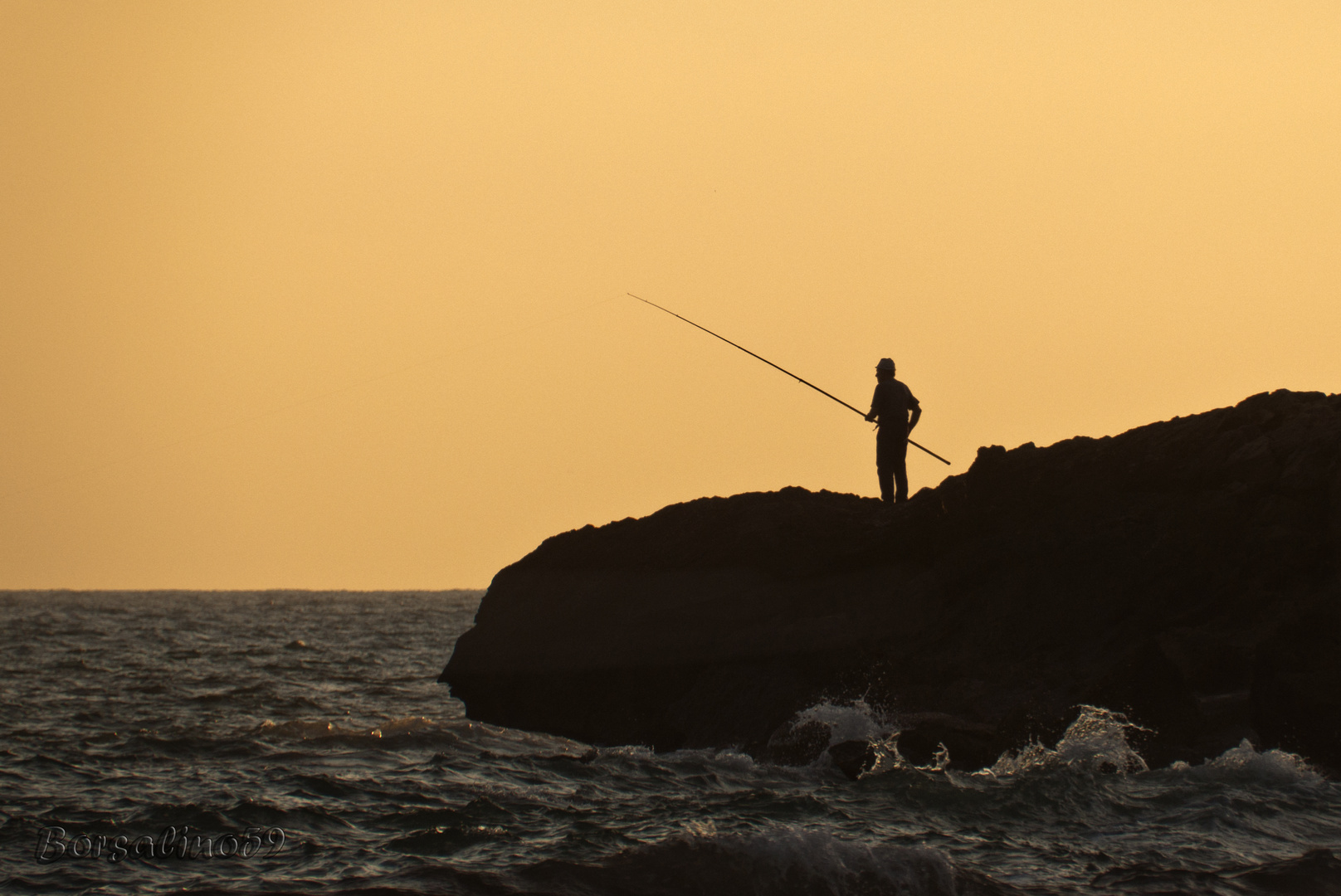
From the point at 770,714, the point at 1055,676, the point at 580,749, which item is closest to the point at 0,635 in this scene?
the point at 580,749

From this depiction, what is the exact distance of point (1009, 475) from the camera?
11.1 metres

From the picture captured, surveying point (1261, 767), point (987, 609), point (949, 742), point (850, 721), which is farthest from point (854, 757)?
point (1261, 767)

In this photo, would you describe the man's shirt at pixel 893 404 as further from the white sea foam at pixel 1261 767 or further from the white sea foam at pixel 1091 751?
the white sea foam at pixel 1261 767

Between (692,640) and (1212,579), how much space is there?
14.8ft

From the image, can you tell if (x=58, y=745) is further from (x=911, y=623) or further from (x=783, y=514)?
(x=911, y=623)

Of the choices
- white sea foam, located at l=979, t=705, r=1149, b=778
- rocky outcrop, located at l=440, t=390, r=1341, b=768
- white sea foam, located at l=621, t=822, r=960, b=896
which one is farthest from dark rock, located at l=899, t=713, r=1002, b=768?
white sea foam, located at l=621, t=822, r=960, b=896

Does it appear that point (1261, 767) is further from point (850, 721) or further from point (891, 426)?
point (891, 426)

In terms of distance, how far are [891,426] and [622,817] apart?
5506 millimetres

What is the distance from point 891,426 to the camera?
42.3ft

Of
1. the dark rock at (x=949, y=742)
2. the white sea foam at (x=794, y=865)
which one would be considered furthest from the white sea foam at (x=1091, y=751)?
the white sea foam at (x=794, y=865)

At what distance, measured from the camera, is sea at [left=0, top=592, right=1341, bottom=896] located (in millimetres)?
7238

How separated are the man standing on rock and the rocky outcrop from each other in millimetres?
395

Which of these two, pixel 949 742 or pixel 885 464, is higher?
pixel 885 464

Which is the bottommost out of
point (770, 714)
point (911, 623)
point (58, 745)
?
point (58, 745)
